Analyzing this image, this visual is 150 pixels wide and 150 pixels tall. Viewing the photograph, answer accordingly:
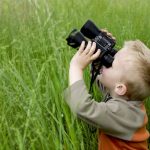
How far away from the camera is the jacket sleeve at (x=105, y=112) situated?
213 cm

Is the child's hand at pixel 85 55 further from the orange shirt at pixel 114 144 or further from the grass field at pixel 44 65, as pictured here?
the orange shirt at pixel 114 144

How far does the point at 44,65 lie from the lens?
7.82ft

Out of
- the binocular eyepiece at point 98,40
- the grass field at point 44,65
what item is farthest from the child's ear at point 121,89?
the grass field at point 44,65

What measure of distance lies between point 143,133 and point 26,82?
0.56m

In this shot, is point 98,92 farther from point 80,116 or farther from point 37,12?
point 37,12

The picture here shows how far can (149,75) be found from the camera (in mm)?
2211

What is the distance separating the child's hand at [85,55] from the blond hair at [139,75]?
0.50 ft

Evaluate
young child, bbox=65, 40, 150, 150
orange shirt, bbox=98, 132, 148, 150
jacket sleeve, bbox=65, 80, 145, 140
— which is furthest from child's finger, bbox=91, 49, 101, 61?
orange shirt, bbox=98, 132, 148, 150

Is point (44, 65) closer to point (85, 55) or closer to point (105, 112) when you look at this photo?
point (85, 55)

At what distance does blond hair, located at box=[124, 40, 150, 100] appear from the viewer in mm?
2197

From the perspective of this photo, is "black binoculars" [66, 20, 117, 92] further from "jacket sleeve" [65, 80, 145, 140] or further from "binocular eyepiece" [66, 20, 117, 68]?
"jacket sleeve" [65, 80, 145, 140]

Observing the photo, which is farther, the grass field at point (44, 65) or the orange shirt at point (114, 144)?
the orange shirt at point (114, 144)

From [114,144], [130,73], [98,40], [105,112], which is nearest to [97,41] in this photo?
[98,40]

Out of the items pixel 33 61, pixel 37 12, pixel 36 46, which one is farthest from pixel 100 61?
pixel 37 12
